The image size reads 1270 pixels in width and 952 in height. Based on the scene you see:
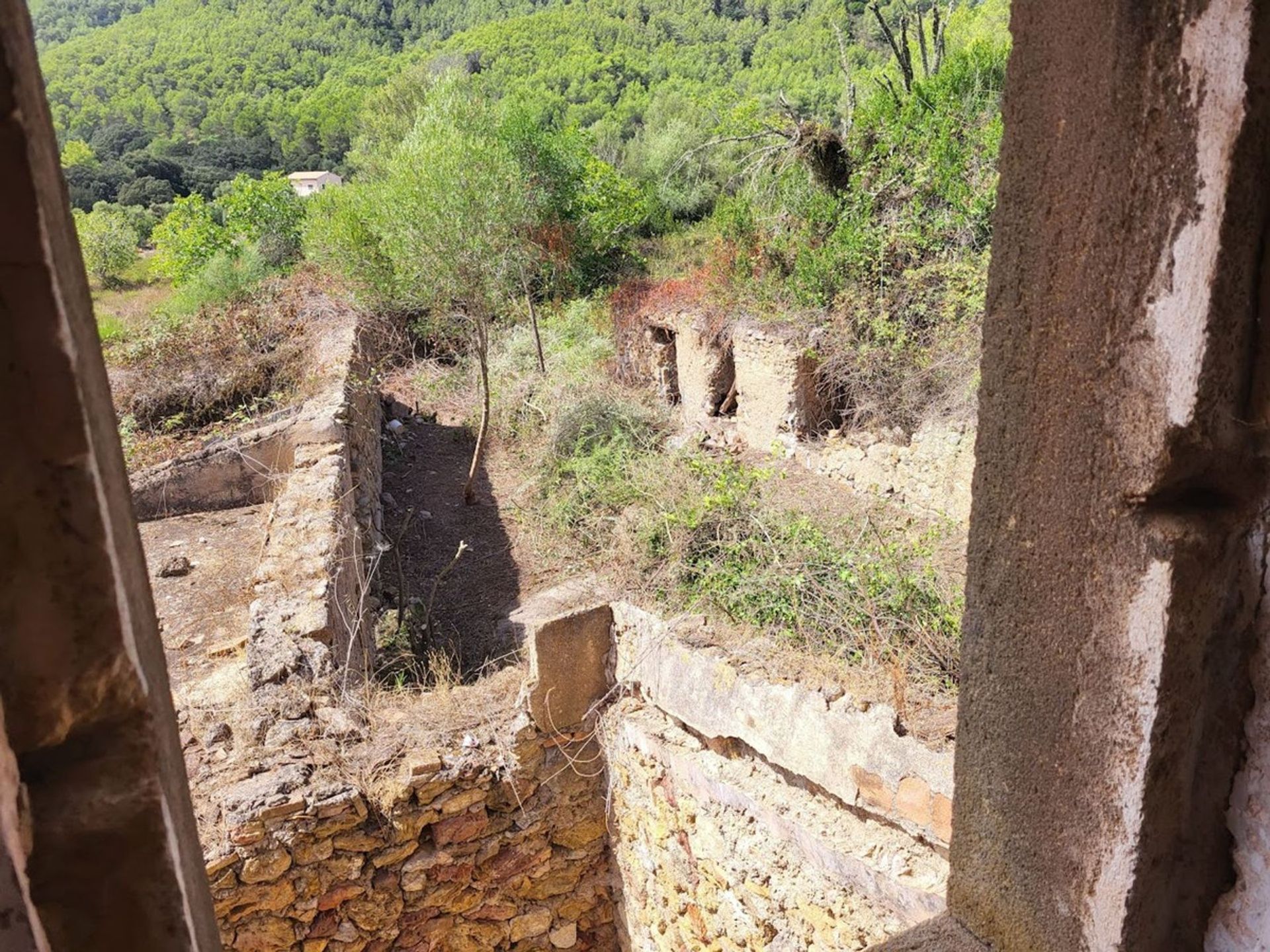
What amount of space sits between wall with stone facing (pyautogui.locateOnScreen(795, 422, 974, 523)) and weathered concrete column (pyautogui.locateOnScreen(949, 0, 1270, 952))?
6243 mm

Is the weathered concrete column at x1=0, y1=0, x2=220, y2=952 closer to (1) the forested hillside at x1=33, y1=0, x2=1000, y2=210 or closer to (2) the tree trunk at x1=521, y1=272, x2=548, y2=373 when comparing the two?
(2) the tree trunk at x1=521, y1=272, x2=548, y2=373

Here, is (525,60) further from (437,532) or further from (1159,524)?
(1159,524)

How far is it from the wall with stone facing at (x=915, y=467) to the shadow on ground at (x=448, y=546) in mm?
3611

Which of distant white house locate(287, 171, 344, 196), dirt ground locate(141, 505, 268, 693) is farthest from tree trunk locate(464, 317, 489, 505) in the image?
distant white house locate(287, 171, 344, 196)

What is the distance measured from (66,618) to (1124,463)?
153cm

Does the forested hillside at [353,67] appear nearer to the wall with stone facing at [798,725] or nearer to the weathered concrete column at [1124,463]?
the wall with stone facing at [798,725]

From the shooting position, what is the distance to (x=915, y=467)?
29.3 ft

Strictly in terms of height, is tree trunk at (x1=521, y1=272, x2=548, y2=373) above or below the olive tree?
below

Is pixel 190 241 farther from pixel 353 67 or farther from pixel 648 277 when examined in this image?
pixel 353 67

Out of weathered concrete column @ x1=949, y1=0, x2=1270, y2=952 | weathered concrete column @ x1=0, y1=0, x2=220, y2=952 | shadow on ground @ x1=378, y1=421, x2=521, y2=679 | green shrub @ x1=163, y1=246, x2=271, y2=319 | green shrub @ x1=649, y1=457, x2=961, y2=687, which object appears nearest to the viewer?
weathered concrete column @ x1=0, y1=0, x2=220, y2=952

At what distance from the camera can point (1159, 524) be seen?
1.48 m

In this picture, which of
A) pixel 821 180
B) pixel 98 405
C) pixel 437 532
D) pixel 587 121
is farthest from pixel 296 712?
pixel 587 121

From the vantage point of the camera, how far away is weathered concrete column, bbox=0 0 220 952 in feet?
2.73

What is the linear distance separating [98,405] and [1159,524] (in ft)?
5.09
